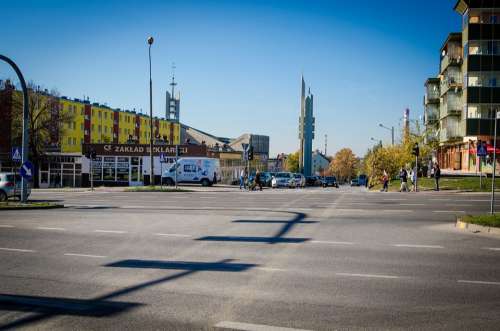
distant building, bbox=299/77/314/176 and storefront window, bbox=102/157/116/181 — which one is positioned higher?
distant building, bbox=299/77/314/176

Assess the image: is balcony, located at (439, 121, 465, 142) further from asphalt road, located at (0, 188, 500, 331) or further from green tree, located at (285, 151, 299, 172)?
green tree, located at (285, 151, 299, 172)

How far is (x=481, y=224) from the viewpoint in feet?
42.5

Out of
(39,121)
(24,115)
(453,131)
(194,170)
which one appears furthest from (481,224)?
(39,121)

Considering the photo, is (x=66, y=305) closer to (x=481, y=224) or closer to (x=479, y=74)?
(x=481, y=224)

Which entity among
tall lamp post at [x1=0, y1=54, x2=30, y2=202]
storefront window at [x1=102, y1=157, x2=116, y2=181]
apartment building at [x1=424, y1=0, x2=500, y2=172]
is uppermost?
apartment building at [x1=424, y1=0, x2=500, y2=172]

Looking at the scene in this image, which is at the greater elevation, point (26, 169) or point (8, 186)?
point (26, 169)

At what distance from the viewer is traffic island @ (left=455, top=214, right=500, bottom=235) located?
41.1 feet

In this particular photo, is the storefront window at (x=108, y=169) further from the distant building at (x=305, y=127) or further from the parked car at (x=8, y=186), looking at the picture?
the distant building at (x=305, y=127)

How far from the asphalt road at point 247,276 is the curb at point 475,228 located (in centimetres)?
43

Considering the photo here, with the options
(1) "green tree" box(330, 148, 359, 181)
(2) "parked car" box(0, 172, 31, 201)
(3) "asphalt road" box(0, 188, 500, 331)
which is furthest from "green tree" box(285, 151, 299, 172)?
(3) "asphalt road" box(0, 188, 500, 331)

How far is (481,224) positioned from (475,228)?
7.5 inches

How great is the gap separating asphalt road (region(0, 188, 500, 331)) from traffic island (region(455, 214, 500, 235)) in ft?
1.52

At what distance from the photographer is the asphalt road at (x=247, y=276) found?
5.60 m

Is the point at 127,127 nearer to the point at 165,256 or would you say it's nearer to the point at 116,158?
the point at 116,158
